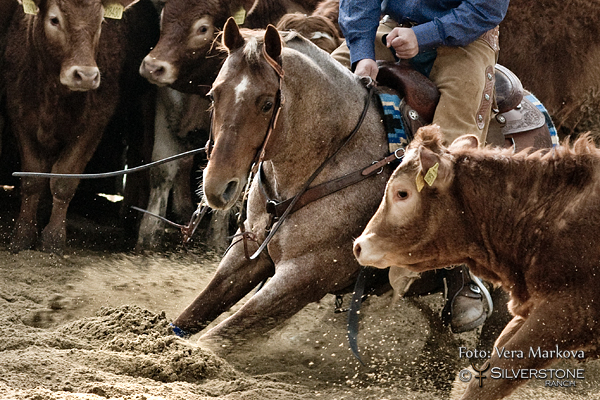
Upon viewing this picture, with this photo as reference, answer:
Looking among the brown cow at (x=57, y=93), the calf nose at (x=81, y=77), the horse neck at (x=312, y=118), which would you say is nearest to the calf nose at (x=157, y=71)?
the brown cow at (x=57, y=93)

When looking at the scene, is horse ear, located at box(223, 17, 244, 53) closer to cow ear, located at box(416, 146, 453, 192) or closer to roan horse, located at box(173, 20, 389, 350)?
roan horse, located at box(173, 20, 389, 350)

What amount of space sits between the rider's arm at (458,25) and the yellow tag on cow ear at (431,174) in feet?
4.25

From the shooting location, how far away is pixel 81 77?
6.56m

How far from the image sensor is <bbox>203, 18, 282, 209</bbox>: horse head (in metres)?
4.06

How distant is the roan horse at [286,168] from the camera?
4094mm

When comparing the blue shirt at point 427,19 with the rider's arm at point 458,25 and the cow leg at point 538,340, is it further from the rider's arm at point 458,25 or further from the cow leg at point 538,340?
the cow leg at point 538,340

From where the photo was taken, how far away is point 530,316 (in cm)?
352

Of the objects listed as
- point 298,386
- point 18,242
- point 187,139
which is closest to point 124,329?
point 298,386

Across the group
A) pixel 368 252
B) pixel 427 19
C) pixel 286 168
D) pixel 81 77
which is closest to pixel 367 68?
pixel 427 19

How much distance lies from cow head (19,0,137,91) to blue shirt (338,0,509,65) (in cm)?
250

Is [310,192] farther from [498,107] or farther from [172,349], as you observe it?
[498,107]

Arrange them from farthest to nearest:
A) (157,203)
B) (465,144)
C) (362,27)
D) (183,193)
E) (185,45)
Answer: (183,193) → (157,203) → (185,45) → (362,27) → (465,144)

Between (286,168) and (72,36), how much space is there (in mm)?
3037

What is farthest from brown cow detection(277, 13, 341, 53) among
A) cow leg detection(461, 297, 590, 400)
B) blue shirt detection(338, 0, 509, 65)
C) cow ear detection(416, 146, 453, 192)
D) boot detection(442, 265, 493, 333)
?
cow leg detection(461, 297, 590, 400)
